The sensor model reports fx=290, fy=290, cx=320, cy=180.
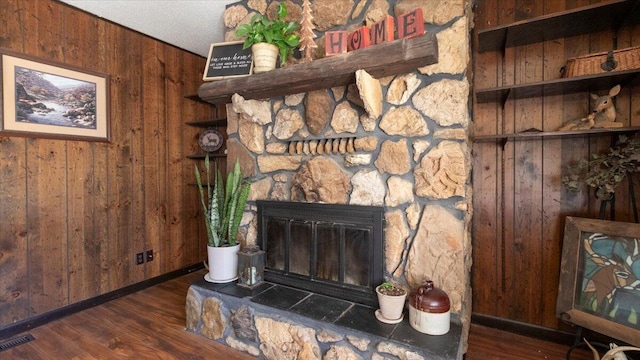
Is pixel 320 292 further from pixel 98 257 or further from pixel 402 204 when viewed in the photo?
pixel 98 257

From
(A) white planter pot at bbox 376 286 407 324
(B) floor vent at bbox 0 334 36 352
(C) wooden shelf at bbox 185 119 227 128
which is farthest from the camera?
(C) wooden shelf at bbox 185 119 227 128

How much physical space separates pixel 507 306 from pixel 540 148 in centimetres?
113

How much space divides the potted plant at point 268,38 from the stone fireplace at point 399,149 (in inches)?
9.1

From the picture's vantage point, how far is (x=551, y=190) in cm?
192

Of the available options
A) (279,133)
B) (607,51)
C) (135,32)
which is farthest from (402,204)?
(135,32)

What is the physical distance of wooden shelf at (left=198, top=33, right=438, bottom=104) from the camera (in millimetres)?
1445

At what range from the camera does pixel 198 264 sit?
11.0 ft

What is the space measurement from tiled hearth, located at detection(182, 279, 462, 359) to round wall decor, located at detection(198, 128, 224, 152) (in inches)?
65.4

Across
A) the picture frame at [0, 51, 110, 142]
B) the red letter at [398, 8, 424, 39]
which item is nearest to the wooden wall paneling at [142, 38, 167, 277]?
the picture frame at [0, 51, 110, 142]

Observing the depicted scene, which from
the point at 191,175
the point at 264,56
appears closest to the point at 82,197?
the point at 191,175

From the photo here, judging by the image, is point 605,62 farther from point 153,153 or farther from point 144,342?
point 153,153

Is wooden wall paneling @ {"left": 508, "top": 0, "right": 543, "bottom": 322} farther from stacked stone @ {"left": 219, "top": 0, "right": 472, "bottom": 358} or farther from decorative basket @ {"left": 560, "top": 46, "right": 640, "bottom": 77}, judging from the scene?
stacked stone @ {"left": 219, "top": 0, "right": 472, "bottom": 358}

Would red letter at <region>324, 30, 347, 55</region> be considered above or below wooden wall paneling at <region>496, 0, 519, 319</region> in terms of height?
above

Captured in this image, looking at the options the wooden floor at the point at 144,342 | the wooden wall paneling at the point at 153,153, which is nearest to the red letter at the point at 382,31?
the wooden floor at the point at 144,342
